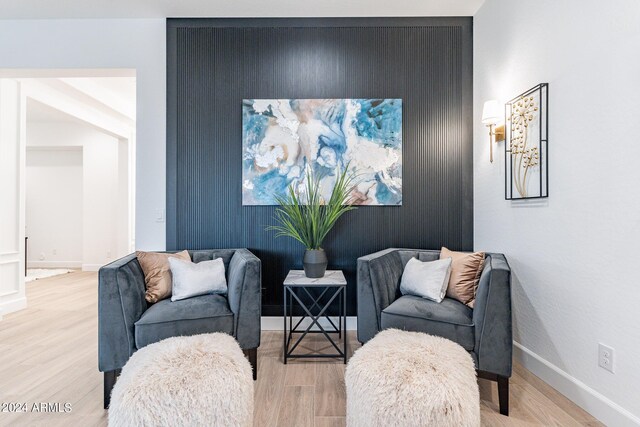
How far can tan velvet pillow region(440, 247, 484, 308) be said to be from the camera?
2246mm

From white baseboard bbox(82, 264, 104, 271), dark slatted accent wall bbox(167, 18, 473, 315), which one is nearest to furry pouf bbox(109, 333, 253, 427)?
dark slatted accent wall bbox(167, 18, 473, 315)

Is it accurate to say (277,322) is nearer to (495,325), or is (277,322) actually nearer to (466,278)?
(466,278)

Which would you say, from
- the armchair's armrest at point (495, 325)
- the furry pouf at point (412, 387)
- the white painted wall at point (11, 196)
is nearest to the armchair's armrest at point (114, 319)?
the furry pouf at point (412, 387)

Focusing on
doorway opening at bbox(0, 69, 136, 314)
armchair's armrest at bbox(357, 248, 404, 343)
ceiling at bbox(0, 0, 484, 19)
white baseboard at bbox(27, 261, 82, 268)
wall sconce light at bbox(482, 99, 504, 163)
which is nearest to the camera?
armchair's armrest at bbox(357, 248, 404, 343)

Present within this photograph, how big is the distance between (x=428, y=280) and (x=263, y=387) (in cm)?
124

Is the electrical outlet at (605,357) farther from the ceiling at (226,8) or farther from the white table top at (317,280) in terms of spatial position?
the ceiling at (226,8)

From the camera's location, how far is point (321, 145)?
301 cm

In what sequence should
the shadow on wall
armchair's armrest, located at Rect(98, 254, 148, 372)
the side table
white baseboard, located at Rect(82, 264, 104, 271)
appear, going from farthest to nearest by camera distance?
white baseboard, located at Rect(82, 264, 104, 271)
the side table
the shadow on wall
armchair's armrest, located at Rect(98, 254, 148, 372)

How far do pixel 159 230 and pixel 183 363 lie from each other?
1900mm

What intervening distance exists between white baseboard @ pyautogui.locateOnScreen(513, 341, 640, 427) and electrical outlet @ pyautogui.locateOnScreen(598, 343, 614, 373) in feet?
0.52

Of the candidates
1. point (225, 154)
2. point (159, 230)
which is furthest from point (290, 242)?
point (159, 230)

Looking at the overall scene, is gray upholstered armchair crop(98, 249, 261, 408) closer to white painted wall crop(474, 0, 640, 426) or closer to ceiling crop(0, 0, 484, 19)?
white painted wall crop(474, 0, 640, 426)

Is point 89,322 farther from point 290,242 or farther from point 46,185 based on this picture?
point 46,185

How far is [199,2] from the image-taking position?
A: 2834 millimetres
